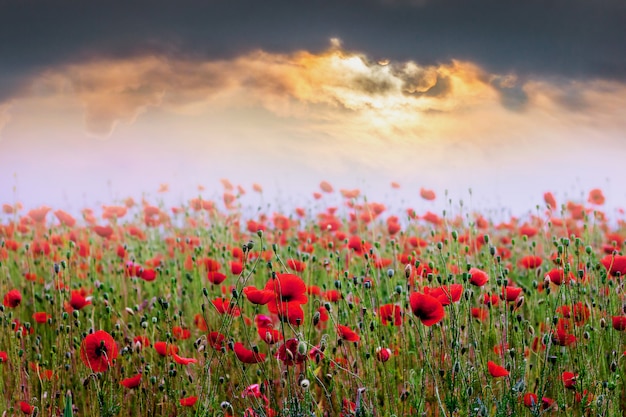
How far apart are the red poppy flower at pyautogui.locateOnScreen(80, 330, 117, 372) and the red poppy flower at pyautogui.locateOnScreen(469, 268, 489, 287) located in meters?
1.48

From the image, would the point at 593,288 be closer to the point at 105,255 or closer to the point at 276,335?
the point at 276,335

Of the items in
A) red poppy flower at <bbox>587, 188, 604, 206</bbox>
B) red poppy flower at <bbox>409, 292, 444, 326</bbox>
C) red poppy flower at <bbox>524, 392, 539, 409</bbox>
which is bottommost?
red poppy flower at <bbox>524, 392, 539, 409</bbox>

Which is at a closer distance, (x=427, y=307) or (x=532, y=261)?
(x=427, y=307)

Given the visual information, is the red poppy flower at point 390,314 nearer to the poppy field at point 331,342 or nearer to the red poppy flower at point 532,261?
the poppy field at point 331,342

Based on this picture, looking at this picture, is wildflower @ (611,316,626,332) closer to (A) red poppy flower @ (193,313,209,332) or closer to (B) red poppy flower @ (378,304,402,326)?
(B) red poppy flower @ (378,304,402,326)

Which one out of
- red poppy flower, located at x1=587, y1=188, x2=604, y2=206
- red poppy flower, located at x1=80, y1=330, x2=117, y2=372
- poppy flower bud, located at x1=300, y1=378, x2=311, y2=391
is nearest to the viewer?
poppy flower bud, located at x1=300, y1=378, x2=311, y2=391

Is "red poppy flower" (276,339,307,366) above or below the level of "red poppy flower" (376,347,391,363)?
above

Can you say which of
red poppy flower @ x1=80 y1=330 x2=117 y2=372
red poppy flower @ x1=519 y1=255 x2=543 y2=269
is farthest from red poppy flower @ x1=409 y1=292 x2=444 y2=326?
red poppy flower @ x1=519 y1=255 x2=543 y2=269

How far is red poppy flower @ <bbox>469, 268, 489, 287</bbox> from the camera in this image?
8.09 ft

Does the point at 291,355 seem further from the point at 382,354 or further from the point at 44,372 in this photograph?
the point at 44,372

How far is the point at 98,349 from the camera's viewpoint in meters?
2.27

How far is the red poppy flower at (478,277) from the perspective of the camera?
2465 millimetres

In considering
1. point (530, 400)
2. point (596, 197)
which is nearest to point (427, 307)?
point (530, 400)

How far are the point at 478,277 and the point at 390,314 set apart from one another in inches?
18.2
